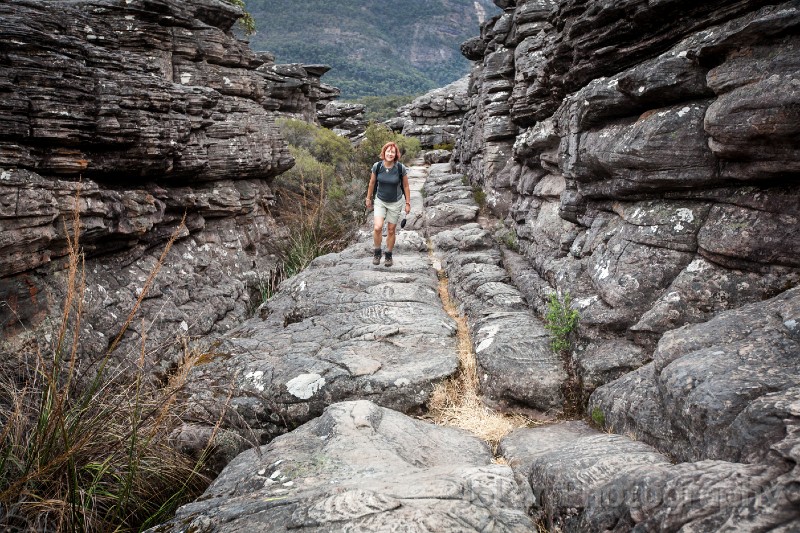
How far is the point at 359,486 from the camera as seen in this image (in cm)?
279

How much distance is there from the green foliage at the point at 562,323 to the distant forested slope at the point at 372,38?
287 feet

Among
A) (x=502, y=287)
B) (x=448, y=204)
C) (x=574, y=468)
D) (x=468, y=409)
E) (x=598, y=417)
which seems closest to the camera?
(x=574, y=468)

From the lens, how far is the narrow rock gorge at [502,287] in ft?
8.41

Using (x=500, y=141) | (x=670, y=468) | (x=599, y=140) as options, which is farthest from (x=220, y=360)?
(x=500, y=141)

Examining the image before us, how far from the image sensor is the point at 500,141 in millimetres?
12273

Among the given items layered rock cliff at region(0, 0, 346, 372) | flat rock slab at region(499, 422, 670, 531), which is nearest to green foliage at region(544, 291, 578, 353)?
flat rock slab at region(499, 422, 670, 531)

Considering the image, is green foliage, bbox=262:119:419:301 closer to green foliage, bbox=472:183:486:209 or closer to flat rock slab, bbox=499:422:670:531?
green foliage, bbox=472:183:486:209

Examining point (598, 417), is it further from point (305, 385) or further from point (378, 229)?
point (378, 229)

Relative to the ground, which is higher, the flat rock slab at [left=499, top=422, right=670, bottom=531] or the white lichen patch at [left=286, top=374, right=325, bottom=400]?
the flat rock slab at [left=499, top=422, right=670, bottom=531]

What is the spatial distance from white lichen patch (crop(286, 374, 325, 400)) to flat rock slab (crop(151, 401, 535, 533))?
853 millimetres

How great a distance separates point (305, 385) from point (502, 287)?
10.7 feet

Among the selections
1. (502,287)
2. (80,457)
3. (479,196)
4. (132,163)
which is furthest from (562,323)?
(479,196)

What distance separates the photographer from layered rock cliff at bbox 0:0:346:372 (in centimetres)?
651

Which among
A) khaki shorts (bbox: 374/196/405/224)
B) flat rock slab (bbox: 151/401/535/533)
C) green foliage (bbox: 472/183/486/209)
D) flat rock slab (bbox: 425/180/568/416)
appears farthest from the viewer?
green foliage (bbox: 472/183/486/209)
